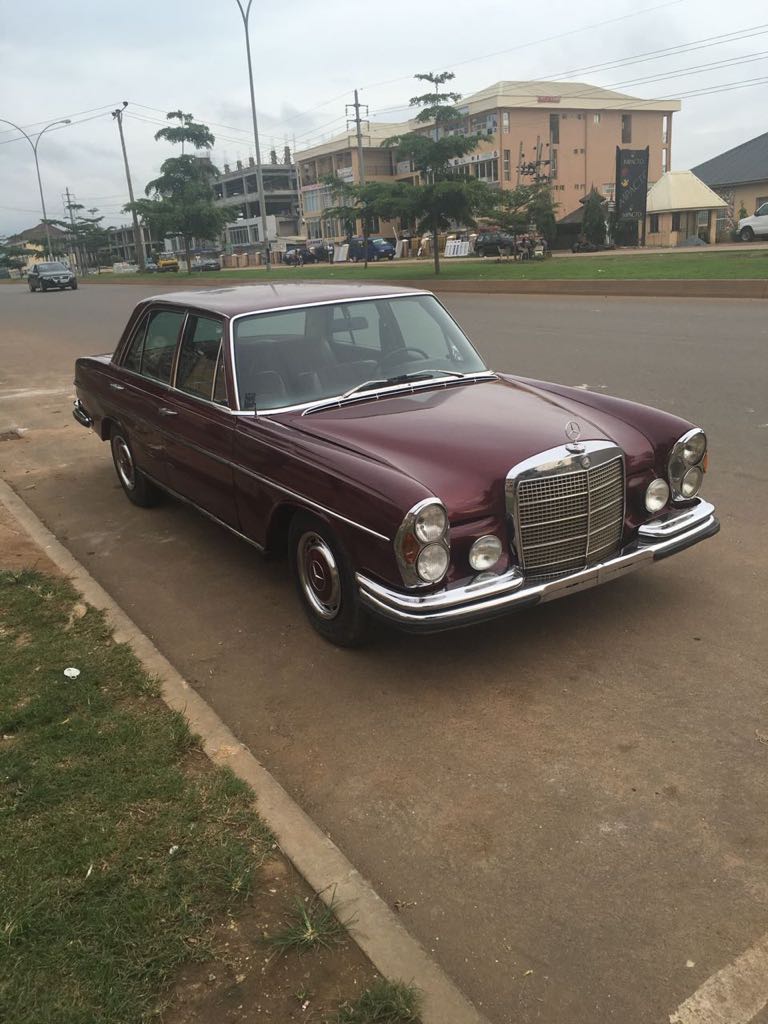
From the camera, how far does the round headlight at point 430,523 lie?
11.0ft

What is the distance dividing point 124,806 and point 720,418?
6.62 meters

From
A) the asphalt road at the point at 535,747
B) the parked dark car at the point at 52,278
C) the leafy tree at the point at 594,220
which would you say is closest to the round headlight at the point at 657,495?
the asphalt road at the point at 535,747

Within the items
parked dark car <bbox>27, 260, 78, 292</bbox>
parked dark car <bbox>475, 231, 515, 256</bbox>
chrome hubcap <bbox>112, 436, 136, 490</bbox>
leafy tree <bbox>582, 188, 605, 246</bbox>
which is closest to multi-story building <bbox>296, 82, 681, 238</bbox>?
leafy tree <bbox>582, 188, 605, 246</bbox>

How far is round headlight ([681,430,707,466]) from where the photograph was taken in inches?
165

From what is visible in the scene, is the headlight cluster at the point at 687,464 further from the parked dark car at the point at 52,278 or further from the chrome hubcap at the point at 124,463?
the parked dark car at the point at 52,278

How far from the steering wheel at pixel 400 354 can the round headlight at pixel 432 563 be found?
1.62m

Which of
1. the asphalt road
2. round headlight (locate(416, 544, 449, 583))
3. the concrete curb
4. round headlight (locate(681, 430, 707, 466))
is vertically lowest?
the asphalt road

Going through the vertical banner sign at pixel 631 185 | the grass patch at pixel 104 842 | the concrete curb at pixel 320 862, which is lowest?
the concrete curb at pixel 320 862

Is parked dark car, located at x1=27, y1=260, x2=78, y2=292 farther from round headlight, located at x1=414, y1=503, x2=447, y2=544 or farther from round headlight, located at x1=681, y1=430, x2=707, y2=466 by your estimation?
round headlight, located at x1=414, y1=503, x2=447, y2=544

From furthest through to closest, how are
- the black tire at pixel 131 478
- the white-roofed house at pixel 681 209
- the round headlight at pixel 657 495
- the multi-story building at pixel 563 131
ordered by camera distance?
the multi-story building at pixel 563 131 < the white-roofed house at pixel 681 209 < the black tire at pixel 131 478 < the round headlight at pixel 657 495

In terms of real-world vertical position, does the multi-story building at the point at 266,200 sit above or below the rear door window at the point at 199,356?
above

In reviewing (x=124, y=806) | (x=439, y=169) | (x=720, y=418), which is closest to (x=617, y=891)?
(x=124, y=806)

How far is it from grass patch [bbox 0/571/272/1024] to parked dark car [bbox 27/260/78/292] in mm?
44115

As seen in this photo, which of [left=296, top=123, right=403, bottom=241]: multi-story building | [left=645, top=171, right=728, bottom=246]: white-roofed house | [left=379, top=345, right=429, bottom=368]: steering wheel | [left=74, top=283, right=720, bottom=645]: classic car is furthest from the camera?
[left=296, top=123, right=403, bottom=241]: multi-story building
